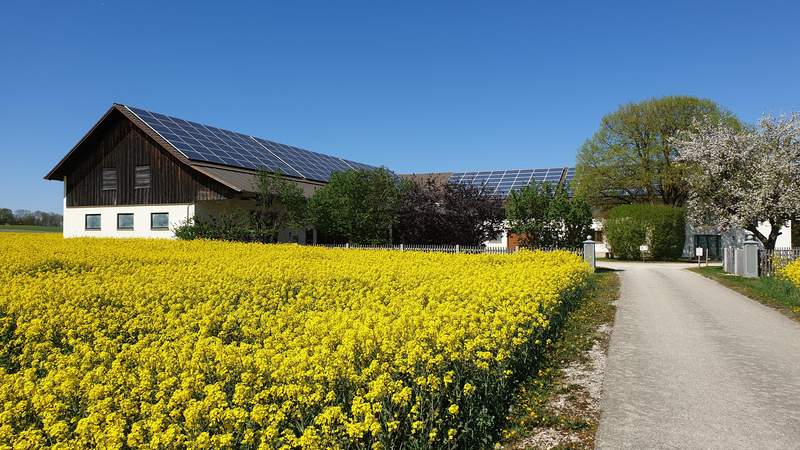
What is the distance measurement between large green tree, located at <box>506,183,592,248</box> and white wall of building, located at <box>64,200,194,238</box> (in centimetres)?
1822

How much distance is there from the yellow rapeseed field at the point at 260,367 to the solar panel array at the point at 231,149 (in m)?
23.5

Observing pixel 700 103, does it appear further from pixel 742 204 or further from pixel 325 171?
pixel 325 171

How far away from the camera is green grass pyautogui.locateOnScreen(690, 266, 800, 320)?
43.9 feet

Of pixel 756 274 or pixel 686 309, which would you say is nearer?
pixel 686 309

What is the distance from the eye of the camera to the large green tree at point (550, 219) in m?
25.4

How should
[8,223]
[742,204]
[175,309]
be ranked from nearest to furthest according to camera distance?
[175,309]
[742,204]
[8,223]

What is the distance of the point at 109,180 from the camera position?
34.4 meters

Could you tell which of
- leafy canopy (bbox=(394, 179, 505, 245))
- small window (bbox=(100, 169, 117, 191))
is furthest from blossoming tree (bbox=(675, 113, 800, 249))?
small window (bbox=(100, 169, 117, 191))

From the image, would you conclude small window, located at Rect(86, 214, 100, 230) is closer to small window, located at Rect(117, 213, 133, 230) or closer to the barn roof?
small window, located at Rect(117, 213, 133, 230)

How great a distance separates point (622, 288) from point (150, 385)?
16.5m

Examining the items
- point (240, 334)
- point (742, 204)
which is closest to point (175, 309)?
point (240, 334)

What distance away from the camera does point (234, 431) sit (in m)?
3.88

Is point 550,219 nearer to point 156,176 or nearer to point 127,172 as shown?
point 156,176

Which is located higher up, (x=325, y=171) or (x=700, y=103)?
(x=700, y=103)
